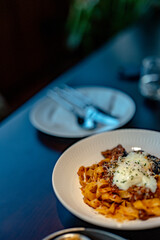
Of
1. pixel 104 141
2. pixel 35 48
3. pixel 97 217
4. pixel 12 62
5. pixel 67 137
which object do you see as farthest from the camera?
pixel 35 48

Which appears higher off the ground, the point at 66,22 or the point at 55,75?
the point at 66,22

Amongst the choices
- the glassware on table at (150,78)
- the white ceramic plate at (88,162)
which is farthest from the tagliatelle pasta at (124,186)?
the glassware on table at (150,78)

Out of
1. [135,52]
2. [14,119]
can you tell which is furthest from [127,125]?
[135,52]

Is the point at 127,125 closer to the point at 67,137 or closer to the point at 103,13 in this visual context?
the point at 67,137

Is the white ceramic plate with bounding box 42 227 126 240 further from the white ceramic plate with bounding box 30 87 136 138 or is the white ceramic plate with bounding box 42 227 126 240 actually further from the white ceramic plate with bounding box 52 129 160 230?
the white ceramic plate with bounding box 30 87 136 138

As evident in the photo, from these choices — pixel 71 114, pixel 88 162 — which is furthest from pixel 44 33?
pixel 88 162

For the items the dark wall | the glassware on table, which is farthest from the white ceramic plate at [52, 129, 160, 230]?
the dark wall

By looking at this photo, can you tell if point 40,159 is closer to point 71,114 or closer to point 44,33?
point 71,114
